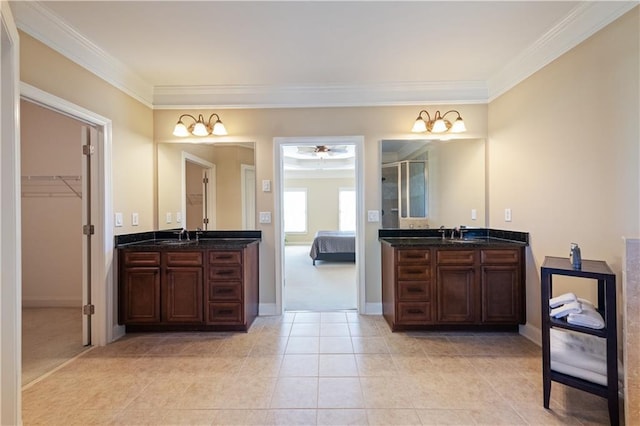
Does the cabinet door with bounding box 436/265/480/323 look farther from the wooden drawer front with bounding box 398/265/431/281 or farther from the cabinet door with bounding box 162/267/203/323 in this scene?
the cabinet door with bounding box 162/267/203/323

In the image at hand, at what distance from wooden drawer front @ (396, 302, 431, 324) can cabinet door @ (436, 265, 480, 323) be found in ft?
0.57

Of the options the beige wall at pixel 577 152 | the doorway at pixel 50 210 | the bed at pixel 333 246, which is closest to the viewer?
the beige wall at pixel 577 152

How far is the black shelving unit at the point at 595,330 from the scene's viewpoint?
5.52 ft

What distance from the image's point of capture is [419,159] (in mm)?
3541

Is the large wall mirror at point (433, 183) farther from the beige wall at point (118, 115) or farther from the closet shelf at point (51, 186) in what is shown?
the closet shelf at point (51, 186)

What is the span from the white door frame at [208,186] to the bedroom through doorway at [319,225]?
806mm

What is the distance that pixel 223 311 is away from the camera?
2996 millimetres

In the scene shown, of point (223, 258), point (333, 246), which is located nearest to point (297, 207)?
point (333, 246)

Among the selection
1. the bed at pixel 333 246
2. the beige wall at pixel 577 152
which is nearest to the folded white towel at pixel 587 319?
the beige wall at pixel 577 152

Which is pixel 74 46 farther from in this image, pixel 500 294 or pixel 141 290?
pixel 500 294

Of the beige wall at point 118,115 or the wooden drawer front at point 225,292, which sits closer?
the beige wall at point 118,115

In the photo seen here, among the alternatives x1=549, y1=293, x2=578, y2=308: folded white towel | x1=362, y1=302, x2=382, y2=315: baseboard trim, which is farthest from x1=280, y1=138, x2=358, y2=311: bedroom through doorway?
x1=549, y1=293, x2=578, y2=308: folded white towel

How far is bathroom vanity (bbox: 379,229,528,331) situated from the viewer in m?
Answer: 2.92

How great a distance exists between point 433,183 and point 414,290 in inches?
51.9
